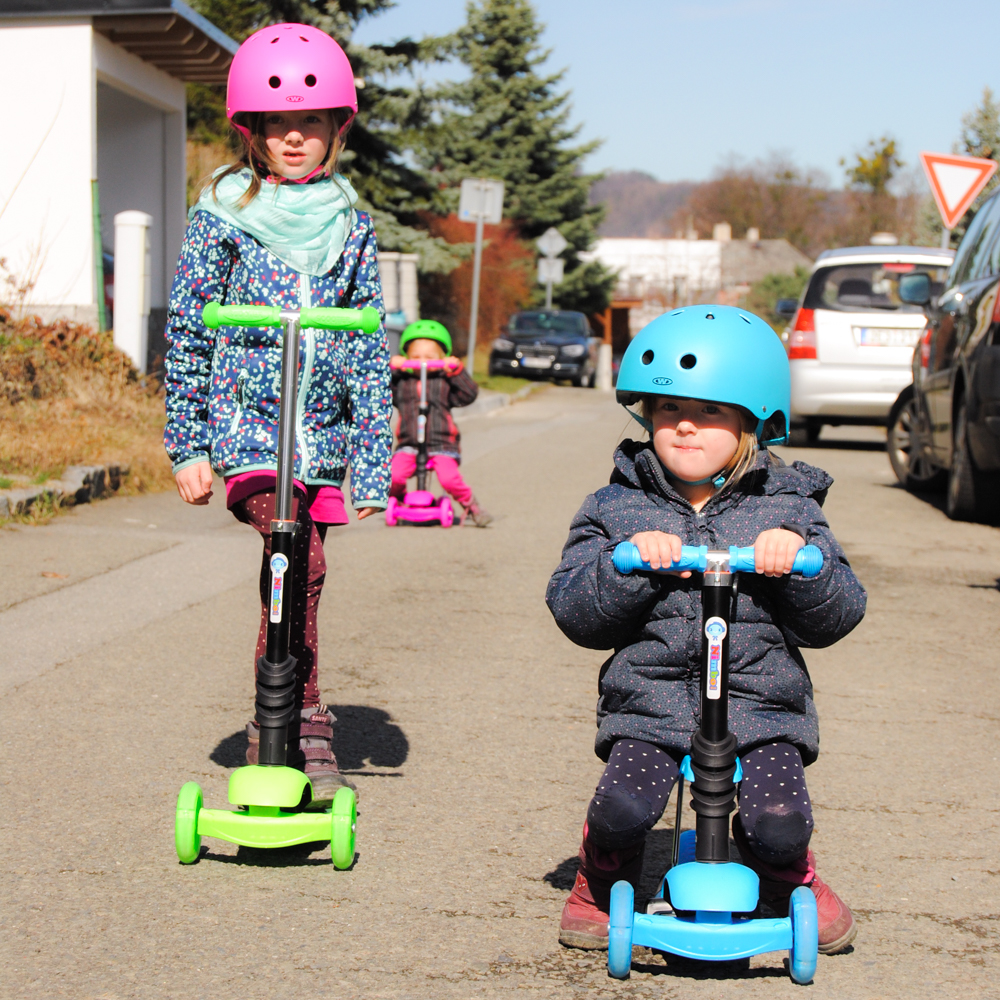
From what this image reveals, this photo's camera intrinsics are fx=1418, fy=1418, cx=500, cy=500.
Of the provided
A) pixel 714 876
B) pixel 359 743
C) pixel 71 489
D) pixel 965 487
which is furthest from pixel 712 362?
pixel 965 487

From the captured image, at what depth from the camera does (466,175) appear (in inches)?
1833

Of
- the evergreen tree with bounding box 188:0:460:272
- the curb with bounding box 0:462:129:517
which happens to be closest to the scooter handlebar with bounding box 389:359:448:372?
the curb with bounding box 0:462:129:517

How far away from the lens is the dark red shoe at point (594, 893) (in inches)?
117

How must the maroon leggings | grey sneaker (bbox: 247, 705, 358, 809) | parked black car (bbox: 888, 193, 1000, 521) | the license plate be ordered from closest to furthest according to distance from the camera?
grey sneaker (bbox: 247, 705, 358, 809)
the maroon leggings
parked black car (bbox: 888, 193, 1000, 521)
the license plate

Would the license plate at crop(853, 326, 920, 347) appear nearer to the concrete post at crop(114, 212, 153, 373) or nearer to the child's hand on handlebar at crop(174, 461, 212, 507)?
the concrete post at crop(114, 212, 153, 373)

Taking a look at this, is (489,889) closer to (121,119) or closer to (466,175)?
(121,119)

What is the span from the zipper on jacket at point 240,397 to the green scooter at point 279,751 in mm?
314

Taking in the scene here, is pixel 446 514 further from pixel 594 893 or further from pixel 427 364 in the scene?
pixel 594 893

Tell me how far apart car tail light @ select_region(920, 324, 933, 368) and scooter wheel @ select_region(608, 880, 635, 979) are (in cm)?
815

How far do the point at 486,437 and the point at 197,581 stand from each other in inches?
339

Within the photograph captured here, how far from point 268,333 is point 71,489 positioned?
522cm

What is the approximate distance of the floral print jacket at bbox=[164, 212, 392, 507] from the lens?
371 cm

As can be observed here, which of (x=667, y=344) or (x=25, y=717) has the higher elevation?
(x=667, y=344)

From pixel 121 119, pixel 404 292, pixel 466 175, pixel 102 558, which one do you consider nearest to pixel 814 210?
pixel 466 175
